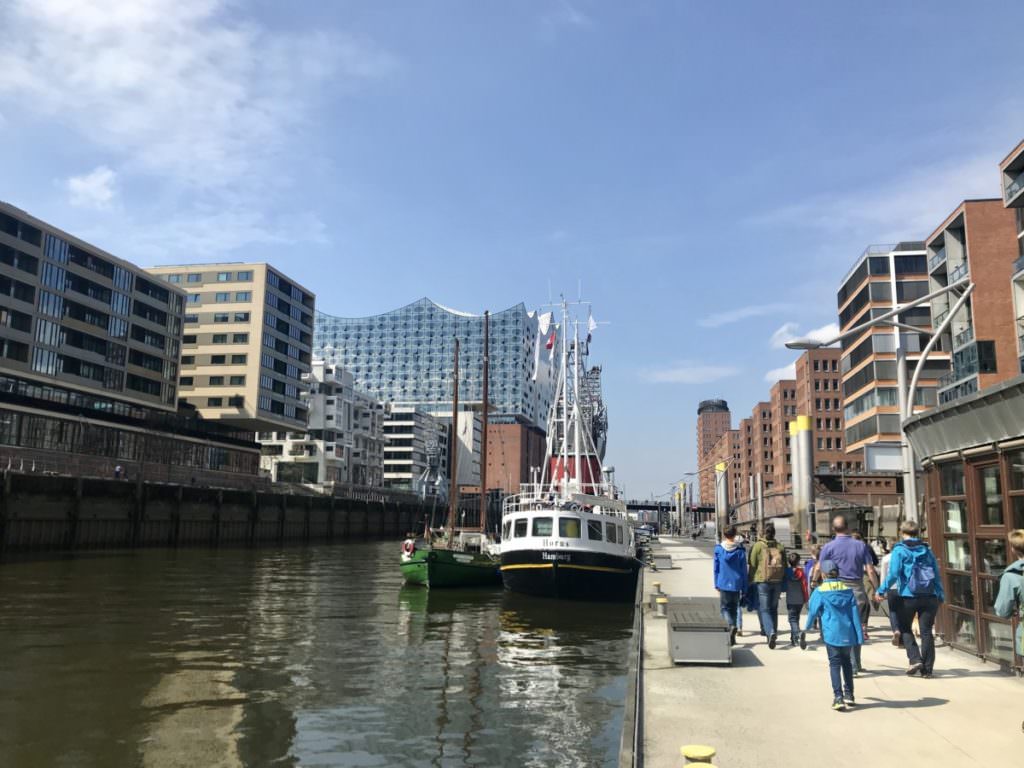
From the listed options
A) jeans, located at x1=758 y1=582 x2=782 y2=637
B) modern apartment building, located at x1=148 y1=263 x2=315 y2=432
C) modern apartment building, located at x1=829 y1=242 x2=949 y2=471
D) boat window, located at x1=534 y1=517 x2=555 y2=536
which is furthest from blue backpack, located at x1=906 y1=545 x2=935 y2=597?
modern apartment building, located at x1=148 y1=263 x2=315 y2=432

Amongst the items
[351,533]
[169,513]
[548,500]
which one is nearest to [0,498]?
[169,513]

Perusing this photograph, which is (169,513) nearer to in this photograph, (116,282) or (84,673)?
(116,282)

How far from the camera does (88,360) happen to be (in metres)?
80.9

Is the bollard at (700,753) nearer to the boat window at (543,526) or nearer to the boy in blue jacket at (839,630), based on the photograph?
the boy in blue jacket at (839,630)

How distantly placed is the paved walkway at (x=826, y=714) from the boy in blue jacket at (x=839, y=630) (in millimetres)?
261

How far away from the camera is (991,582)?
36.0ft

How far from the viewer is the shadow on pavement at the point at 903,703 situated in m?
9.12

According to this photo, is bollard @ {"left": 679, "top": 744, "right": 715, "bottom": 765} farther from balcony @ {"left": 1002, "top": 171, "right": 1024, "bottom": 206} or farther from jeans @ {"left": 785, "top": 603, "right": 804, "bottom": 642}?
balcony @ {"left": 1002, "top": 171, "right": 1024, "bottom": 206}

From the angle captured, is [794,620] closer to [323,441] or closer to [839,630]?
[839,630]

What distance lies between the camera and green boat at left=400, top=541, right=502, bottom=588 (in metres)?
38.1

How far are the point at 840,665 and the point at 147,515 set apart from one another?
64.1 metres

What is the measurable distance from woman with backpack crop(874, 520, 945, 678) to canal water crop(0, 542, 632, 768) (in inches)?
188

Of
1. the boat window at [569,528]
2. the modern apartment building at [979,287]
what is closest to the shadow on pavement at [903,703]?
the boat window at [569,528]

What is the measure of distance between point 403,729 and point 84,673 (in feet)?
26.3
